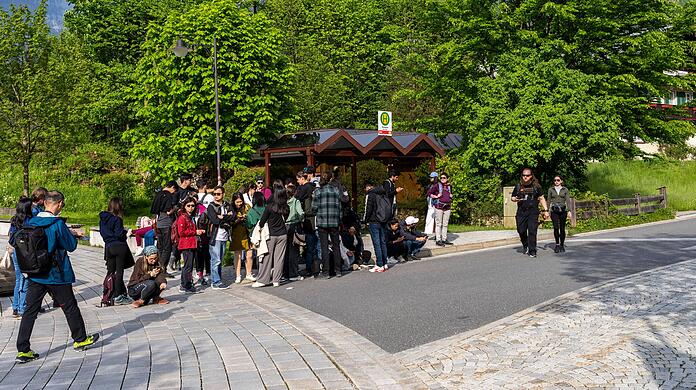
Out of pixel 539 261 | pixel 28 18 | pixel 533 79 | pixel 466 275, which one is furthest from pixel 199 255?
pixel 28 18

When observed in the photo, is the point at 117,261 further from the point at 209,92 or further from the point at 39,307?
the point at 209,92

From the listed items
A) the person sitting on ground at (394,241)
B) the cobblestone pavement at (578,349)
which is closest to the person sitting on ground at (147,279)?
the cobblestone pavement at (578,349)

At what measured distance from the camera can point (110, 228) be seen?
1033 centimetres

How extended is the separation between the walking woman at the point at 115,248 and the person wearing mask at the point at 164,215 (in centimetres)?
197

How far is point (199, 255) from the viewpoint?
12.6 m

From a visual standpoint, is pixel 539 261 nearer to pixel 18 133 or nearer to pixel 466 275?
pixel 466 275

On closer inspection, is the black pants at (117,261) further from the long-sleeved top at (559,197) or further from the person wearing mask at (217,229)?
the long-sleeved top at (559,197)

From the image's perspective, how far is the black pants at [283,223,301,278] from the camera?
1214 centimetres

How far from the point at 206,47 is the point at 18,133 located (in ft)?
27.4

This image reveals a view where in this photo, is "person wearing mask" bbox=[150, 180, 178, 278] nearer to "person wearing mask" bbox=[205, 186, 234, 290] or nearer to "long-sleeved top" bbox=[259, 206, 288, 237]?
"person wearing mask" bbox=[205, 186, 234, 290]

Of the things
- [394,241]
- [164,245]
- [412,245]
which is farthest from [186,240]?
[412,245]

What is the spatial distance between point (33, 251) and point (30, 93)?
21.8 metres

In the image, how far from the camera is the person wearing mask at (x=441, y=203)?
648 inches

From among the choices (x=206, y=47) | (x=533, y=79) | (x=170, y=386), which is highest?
(x=206, y=47)
